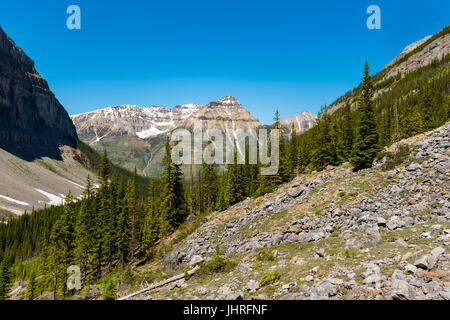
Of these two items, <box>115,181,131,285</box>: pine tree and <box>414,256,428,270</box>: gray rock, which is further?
<box>115,181,131,285</box>: pine tree

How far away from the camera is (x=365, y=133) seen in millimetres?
28719

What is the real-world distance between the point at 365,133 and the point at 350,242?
2051 centimetres

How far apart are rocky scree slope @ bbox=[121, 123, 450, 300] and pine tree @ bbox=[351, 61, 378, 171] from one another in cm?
168

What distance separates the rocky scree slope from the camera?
26.8 ft

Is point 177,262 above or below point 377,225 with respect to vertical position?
below

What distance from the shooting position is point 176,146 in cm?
4672

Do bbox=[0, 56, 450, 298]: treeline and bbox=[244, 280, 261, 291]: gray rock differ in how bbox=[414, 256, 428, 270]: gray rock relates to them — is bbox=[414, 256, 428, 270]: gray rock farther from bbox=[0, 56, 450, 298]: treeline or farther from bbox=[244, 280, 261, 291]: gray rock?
bbox=[0, 56, 450, 298]: treeline

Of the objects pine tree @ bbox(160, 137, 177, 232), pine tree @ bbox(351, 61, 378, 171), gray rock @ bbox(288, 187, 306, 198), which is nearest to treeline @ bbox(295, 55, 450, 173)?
pine tree @ bbox(351, 61, 378, 171)

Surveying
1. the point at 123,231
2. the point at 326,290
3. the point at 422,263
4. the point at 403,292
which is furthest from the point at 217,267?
the point at 123,231

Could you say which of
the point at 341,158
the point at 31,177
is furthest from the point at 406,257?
the point at 31,177

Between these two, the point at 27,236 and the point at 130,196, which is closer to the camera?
the point at 130,196

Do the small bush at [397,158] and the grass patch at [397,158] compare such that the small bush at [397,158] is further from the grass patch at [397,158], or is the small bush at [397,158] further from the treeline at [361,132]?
the treeline at [361,132]

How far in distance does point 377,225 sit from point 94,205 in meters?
51.2
